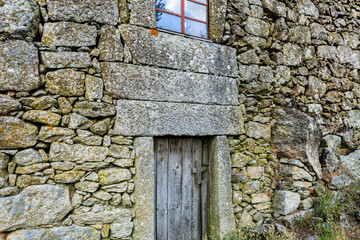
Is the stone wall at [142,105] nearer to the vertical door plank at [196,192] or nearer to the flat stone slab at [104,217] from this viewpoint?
the flat stone slab at [104,217]

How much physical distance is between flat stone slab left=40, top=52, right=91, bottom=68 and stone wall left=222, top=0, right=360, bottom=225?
6.02ft

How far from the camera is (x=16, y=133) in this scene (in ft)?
7.13

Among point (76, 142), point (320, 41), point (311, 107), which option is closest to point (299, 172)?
point (311, 107)

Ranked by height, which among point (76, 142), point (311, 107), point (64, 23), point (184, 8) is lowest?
point (76, 142)

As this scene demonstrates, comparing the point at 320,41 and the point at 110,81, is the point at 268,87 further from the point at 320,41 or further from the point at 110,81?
the point at 110,81

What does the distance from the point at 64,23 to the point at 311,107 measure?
3.66 metres

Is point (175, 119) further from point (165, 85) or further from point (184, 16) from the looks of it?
point (184, 16)

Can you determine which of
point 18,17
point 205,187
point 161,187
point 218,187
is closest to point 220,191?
point 218,187

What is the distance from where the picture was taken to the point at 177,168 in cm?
315

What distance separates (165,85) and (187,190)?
53.8 inches

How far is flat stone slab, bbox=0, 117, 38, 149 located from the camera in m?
2.13

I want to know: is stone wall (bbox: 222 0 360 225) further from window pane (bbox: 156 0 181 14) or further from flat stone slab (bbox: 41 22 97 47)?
flat stone slab (bbox: 41 22 97 47)

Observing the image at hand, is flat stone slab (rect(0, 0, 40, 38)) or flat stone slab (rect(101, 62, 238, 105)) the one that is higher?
flat stone slab (rect(0, 0, 40, 38))

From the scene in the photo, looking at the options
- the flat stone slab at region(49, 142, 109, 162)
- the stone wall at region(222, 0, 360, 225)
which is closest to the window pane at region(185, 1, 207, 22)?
the stone wall at region(222, 0, 360, 225)
